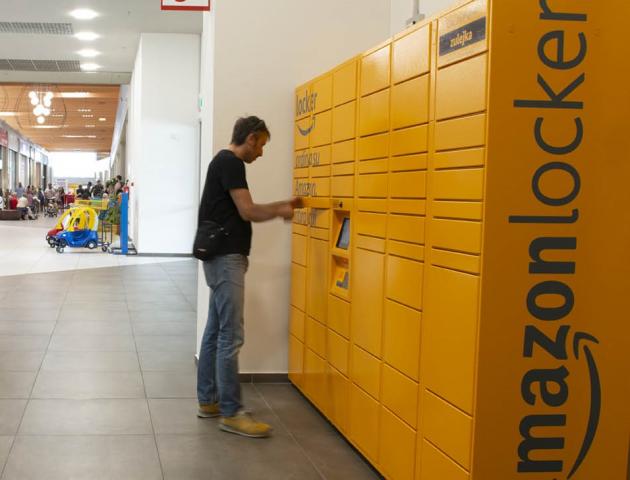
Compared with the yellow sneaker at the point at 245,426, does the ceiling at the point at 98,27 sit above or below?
above

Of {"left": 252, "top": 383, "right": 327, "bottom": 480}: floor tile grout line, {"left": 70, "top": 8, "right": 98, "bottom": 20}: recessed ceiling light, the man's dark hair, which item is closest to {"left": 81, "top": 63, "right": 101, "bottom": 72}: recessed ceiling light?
{"left": 70, "top": 8, "right": 98, "bottom": 20}: recessed ceiling light

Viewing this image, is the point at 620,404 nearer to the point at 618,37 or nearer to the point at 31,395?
the point at 618,37

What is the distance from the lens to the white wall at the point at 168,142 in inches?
539

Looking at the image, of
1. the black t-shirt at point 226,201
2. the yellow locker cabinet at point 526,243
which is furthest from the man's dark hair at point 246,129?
the yellow locker cabinet at point 526,243

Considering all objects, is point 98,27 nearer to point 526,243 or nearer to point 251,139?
point 251,139

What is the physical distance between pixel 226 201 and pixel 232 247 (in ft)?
0.76

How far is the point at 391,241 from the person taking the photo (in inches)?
126

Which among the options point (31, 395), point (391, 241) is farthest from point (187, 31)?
point (391, 241)

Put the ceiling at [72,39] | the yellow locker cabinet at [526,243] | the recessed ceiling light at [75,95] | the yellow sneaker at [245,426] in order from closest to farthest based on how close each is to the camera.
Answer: the yellow locker cabinet at [526,243], the yellow sneaker at [245,426], the ceiling at [72,39], the recessed ceiling light at [75,95]

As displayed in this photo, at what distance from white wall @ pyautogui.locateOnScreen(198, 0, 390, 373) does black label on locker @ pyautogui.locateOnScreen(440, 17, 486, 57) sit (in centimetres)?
237

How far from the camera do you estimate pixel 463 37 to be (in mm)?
2529

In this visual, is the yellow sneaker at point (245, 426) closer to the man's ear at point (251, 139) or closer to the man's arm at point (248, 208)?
the man's arm at point (248, 208)

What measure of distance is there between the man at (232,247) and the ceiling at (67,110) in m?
18.7

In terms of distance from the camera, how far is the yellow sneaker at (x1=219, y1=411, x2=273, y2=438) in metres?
3.85
